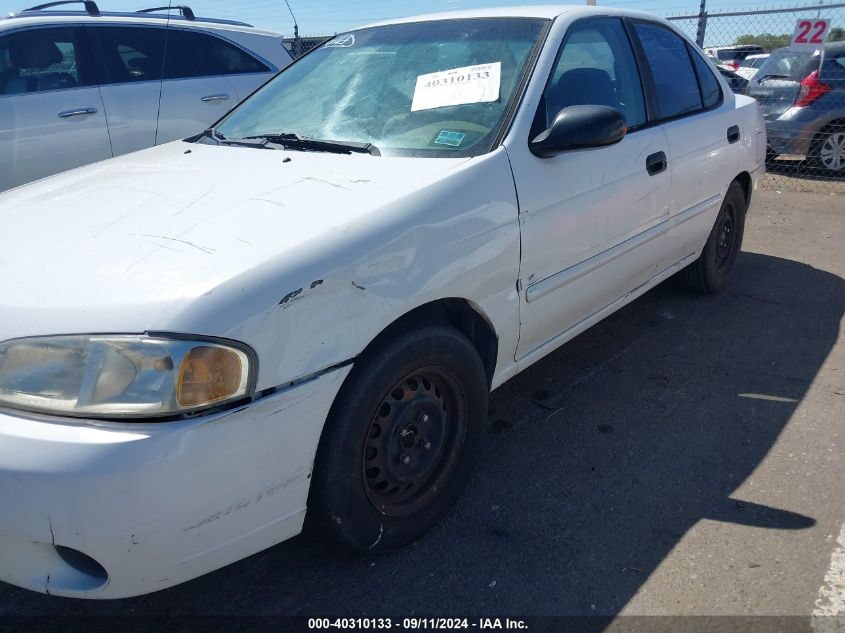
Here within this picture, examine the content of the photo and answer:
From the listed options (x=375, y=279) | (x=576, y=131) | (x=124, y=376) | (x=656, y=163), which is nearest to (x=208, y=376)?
(x=124, y=376)

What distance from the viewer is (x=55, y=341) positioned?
187 centimetres

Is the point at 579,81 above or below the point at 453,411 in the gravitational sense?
above

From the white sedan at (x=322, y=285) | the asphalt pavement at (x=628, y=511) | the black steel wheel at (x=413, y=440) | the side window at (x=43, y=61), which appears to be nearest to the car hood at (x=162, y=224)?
the white sedan at (x=322, y=285)

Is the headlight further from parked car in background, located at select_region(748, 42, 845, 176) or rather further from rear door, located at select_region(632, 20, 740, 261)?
parked car in background, located at select_region(748, 42, 845, 176)

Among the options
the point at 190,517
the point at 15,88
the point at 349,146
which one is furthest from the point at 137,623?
the point at 15,88

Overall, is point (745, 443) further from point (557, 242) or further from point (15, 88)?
point (15, 88)

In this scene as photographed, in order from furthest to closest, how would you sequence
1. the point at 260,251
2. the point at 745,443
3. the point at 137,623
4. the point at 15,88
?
the point at 15,88 → the point at 745,443 → the point at 137,623 → the point at 260,251

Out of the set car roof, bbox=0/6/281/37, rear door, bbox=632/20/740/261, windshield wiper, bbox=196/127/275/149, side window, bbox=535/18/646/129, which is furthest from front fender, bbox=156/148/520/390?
car roof, bbox=0/6/281/37

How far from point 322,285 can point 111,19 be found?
4614 millimetres

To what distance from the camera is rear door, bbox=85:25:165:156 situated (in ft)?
17.7

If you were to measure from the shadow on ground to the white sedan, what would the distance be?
0.20 m

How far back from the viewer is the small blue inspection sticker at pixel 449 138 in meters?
2.75

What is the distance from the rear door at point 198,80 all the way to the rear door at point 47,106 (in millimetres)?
535

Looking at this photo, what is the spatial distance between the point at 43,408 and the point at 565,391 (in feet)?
8.15
